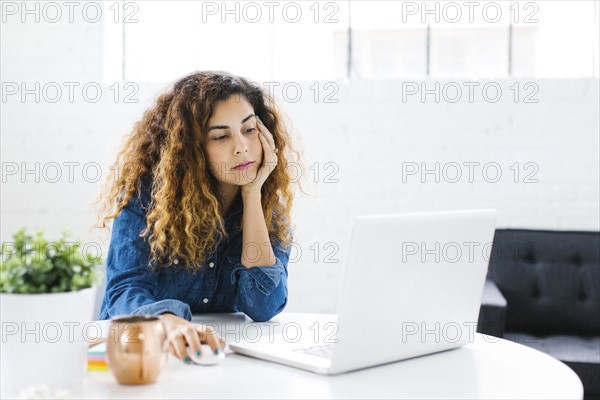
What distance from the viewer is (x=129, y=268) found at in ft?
5.53

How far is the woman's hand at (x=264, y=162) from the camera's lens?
1855 mm

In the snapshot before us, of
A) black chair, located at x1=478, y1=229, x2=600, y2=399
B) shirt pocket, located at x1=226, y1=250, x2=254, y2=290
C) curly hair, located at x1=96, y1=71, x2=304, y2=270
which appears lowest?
black chair, located at x1=478, y1=229, x2=600, y2=399

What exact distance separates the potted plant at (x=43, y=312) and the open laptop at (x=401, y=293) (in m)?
0.33

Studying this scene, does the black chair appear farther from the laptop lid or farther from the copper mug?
the copper mug

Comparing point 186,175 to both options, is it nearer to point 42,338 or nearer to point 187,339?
point 187,339

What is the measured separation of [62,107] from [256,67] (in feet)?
2.90

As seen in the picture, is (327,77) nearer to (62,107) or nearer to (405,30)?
(405,30)

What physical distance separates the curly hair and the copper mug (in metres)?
0.55

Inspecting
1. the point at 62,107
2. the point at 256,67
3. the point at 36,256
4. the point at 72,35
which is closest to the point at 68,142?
the point at 62,107

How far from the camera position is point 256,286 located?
5.65ft

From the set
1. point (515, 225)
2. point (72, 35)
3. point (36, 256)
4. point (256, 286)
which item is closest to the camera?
point (36, 256)

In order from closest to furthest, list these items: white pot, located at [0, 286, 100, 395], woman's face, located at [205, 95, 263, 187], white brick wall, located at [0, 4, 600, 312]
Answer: white pot, located at [0, 286, 100, 395] < woman's face, located at [205, 95, 263, 187] < white brick wall, located at [0, 4, 600, 312]

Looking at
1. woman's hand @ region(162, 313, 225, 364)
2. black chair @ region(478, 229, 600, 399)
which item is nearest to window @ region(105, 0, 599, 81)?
black chair @ region(478, 229, 600, 399)

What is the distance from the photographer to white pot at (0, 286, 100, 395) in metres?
1.08
